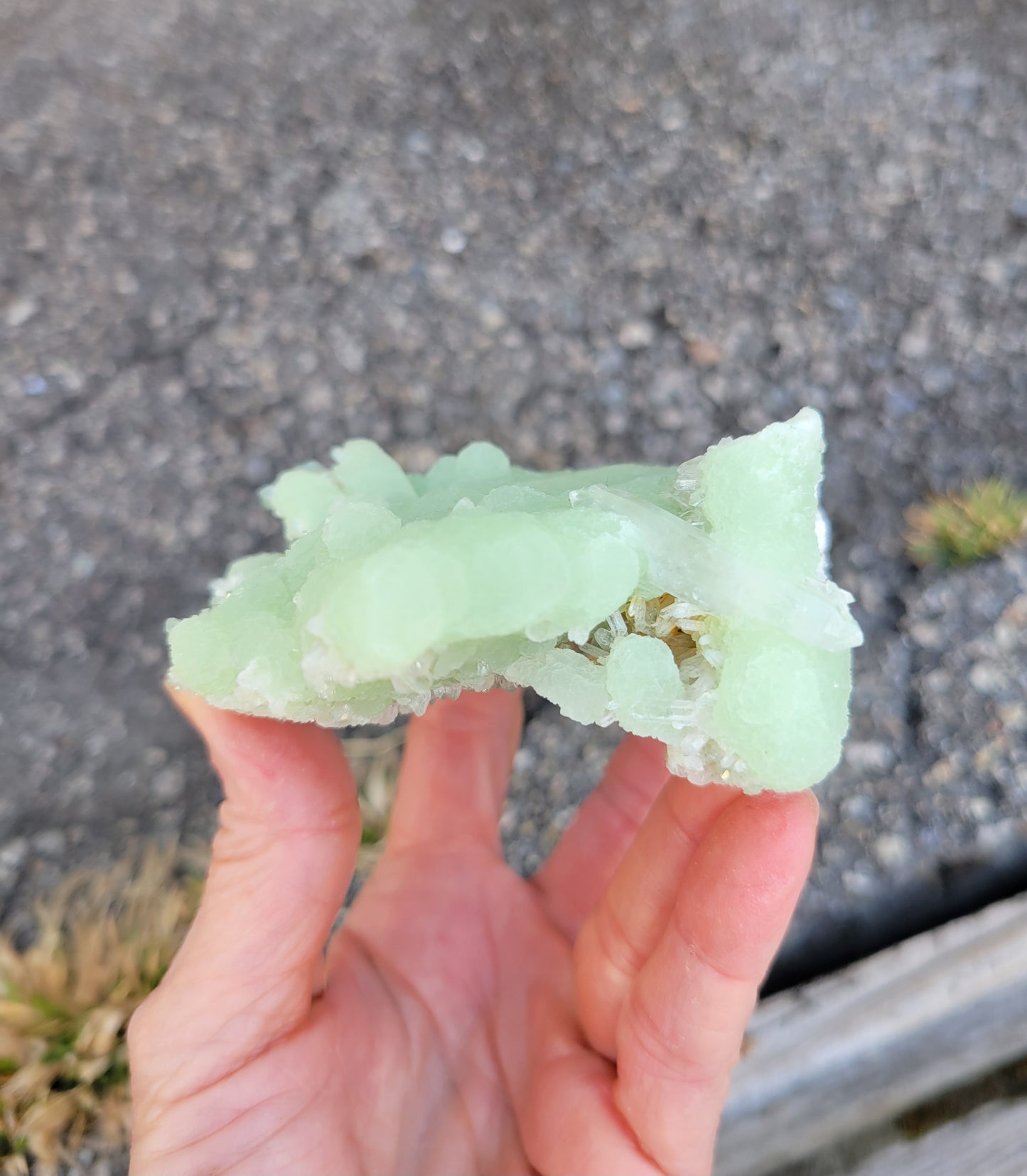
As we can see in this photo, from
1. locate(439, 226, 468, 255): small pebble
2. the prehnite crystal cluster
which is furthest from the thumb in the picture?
locate(439, 226, 468, 255): small pebble

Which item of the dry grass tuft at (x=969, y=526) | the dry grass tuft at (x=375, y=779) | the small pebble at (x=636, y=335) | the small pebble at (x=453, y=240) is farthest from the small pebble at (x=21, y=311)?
the dry grass tuft at (x=969, y=526)

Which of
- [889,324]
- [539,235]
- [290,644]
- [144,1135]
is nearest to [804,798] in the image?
[290,644]

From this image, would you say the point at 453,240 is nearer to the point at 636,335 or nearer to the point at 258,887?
the point at 636,335

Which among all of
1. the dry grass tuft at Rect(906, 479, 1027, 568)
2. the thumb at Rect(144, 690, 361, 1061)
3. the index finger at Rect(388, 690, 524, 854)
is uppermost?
the thumb at Rect(144, 690, 361, 1061)

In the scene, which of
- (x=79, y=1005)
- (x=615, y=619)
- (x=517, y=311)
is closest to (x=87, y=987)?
(x=79, y=1005)

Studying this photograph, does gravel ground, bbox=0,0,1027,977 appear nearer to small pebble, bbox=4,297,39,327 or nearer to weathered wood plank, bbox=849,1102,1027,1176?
small pebble, bbox=4,297,39,327

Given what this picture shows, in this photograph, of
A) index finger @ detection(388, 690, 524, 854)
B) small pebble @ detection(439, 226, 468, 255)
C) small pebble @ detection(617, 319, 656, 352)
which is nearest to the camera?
index finger @ detection(388, 690, 524, 854)

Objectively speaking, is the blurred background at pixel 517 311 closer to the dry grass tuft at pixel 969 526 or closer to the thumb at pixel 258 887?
the dry grass tuft at pixel 969 526
